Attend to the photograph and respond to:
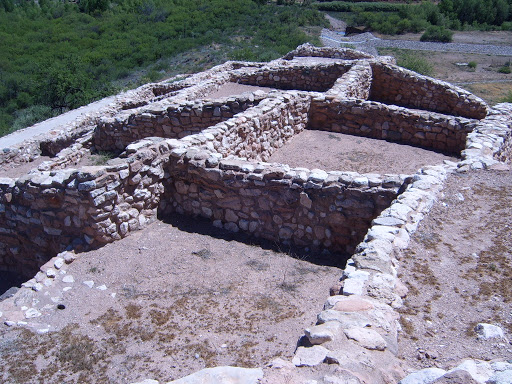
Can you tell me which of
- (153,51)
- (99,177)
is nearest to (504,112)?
(99,177)

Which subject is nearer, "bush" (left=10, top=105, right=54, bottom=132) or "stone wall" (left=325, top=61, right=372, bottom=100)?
"stone wall" (left=325, top=61, right=372, bottom=100)

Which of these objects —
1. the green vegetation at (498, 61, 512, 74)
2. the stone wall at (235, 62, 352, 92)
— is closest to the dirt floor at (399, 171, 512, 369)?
the stone wall at (235, 62, 352, 92)

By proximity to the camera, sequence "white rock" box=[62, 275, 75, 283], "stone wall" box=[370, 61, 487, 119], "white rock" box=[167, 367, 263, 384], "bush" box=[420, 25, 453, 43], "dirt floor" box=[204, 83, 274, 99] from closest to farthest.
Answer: "white rock" box=[167, 367, 263, 384] < "white rock" box=[62, 275, 75, 283] < "stone wall" box=[370, 61, 487, 119] < "dirt floor" box=[204, 83, 274, 99] < "bush" box=[420, 25, 453, 43]

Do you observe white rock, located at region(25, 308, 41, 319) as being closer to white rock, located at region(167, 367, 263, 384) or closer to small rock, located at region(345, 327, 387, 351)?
white rock, located at region(167, 367, 263, 384)

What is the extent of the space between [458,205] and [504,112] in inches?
207

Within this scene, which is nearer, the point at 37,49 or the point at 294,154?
the point at 294,154

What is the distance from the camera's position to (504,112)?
31.1 feet

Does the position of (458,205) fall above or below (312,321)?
above

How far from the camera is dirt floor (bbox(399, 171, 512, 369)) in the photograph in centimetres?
318

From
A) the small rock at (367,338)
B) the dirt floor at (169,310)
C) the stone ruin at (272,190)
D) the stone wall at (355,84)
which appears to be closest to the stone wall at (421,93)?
the stone ruin at (272,190)

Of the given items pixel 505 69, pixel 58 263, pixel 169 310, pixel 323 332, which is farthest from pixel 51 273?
pixel 505 69

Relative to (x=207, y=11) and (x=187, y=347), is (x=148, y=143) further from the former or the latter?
(x=207, y=11)

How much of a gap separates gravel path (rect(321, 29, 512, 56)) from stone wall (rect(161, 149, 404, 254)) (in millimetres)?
29421

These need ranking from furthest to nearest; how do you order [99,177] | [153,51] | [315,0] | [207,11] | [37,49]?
[315,0], [207,11], [37,49], [153,51], [99,177]
